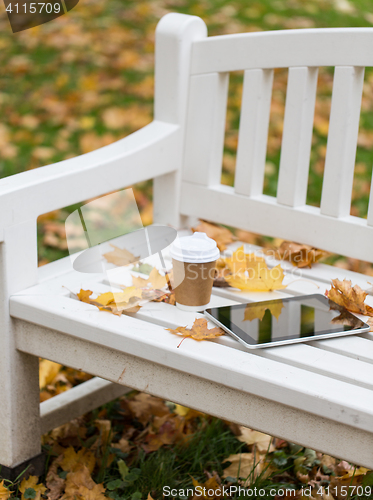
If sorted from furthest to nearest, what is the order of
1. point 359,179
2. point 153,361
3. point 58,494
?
1. point 359,179
2. point 58,494
3. point 153,361

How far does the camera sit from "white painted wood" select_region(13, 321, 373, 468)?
3.59 ft

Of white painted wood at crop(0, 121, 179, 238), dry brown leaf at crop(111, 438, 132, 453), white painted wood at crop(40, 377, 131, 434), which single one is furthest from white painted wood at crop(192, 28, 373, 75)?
dry brown leaf at crop(111, 438, 132, 453)

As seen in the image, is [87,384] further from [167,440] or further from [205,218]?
[205,218]

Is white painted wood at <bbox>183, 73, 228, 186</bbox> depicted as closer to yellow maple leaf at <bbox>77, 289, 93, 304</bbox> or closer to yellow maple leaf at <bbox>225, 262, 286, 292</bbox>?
yellow maple leaf at <bbox>225, 262, 286, 292</bbox>

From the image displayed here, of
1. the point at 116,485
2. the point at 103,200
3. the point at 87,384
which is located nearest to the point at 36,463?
the point at 116,485

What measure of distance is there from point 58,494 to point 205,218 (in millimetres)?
868

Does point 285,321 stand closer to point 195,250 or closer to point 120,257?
point 195,250

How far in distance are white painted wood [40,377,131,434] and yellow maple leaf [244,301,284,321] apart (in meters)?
0.65

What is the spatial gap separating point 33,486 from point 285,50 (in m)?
1.28

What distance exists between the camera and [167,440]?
1779 millimetres

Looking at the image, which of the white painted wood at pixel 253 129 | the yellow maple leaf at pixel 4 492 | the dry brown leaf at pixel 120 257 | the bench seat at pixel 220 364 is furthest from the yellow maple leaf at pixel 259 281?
the yellow maple leaf at pixel 4 492

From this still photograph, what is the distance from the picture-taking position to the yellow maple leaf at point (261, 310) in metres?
1.34

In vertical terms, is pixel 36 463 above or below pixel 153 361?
below

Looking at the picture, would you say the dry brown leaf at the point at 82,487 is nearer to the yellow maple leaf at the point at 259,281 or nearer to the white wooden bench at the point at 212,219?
the white wooden bench at the point at 212,219
